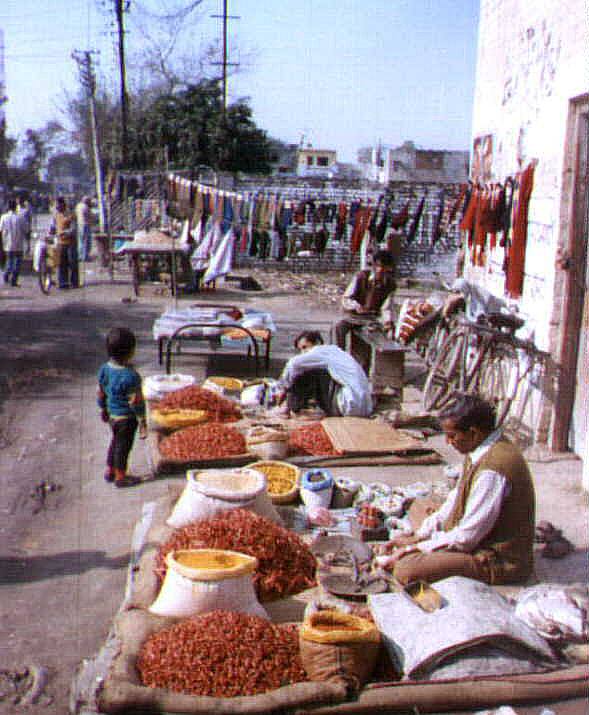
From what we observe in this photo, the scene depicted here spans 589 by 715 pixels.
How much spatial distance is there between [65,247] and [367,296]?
30.9 feet

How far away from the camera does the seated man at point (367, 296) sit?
10.4 meters

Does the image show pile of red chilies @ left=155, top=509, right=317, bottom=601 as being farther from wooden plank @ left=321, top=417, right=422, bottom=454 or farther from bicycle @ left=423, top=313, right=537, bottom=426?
bicycle @ left=423, top=313, right=537, bottom=426

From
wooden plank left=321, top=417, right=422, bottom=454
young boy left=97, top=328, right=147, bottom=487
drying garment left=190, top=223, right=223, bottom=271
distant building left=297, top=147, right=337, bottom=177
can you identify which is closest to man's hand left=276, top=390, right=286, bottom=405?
wooden plank left=321, top=417, right=422, bottom=454

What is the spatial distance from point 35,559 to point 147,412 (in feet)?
8.52

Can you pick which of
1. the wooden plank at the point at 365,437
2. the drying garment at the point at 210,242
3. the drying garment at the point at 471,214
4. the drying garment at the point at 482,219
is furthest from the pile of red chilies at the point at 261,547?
the drying garment at the point at 210,242

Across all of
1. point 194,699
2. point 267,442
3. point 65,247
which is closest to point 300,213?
point 65,247

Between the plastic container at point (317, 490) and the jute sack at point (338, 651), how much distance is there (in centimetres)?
211

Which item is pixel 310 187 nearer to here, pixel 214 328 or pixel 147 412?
pixel 214 328

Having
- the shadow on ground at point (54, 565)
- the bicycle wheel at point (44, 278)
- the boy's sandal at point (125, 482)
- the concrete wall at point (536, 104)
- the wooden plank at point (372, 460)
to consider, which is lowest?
the shadow on ground at point (54, 565)

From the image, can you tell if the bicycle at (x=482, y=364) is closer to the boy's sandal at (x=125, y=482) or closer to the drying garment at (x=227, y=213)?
the boy's sandal at (x=125, y=482)

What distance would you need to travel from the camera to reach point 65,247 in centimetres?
1789

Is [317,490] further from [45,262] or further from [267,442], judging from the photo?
[45,262]

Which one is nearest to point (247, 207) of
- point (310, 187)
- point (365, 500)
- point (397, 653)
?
point (310, 187)

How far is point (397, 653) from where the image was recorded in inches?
155
